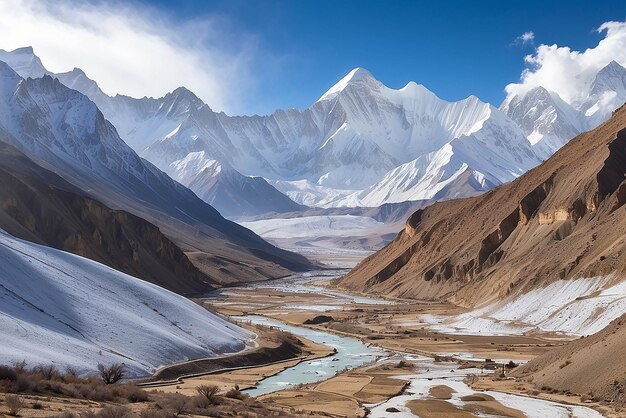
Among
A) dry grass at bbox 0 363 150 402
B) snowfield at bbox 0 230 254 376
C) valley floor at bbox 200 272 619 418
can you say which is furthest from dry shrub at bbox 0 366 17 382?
valley floor at bbox 200 272 619 418

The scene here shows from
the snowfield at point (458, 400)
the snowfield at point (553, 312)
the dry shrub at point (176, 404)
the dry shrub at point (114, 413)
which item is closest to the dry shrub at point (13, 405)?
the dry shrub at point (114, 413)

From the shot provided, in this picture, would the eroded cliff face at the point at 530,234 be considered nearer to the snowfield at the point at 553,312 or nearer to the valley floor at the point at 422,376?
the snowfield at the point at 553,312

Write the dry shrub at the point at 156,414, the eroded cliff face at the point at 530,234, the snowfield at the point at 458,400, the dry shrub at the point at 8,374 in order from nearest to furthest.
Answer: the dry shrub at the point at 156,414 < the dry shrub at the point at 8,374 < the snowfield at the point at 458,400 < the eroded cliff face at the point at 530,234

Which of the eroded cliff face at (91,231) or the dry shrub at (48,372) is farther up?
the eroded cliff face at (91,231)

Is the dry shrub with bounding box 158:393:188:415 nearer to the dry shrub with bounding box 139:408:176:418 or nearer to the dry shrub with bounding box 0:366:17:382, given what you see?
the dry shrub with bounding box 139:408:176:418

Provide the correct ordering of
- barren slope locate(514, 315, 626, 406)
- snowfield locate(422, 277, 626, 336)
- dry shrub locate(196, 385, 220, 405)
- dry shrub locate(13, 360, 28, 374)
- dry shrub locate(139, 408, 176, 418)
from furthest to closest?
1. snowfield locate(422, 277, 626, 336)
2. barren slope locate(514, 315, 626, 406)
3. dry shrub locate(196, 385, 220, 405)
4. dry shrub locate(13, 360, 28, 374)
5. dry shrub locate(139, 408, 176, 418)

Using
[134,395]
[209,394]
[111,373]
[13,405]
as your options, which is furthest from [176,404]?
[111,373]
